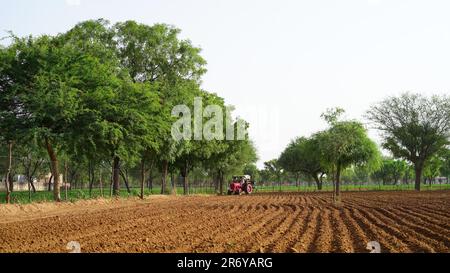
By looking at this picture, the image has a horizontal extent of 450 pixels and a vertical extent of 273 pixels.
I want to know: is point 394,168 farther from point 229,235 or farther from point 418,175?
point 229,235

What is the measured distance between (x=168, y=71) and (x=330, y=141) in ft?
65.7

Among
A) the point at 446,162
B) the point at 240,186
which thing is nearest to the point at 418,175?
the point at 240,186

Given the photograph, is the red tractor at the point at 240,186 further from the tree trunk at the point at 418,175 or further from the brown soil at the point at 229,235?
the brown soil at the point at 229,235

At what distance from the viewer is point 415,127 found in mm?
70500

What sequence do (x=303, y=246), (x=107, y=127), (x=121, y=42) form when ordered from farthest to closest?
(x=121, y=42)
(x=107, y=127)
(x=303, y=246)

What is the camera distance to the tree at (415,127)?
70688mm

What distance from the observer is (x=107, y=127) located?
30.6 m

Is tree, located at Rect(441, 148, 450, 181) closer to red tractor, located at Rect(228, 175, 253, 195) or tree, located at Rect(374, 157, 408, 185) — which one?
tree, located at Rect(374, 157, 408, 185)

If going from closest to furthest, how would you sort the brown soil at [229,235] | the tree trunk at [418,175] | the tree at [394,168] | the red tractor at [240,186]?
the brown soil at [229,235]
the red tractor at [240,186]
the tree trunk at [418,175]
the tree at [394,168]

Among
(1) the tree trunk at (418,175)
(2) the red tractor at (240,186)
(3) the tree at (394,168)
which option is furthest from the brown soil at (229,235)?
(3) the tree at (394,168)

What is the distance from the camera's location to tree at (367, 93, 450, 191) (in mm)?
70688

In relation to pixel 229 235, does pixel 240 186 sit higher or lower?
lower
